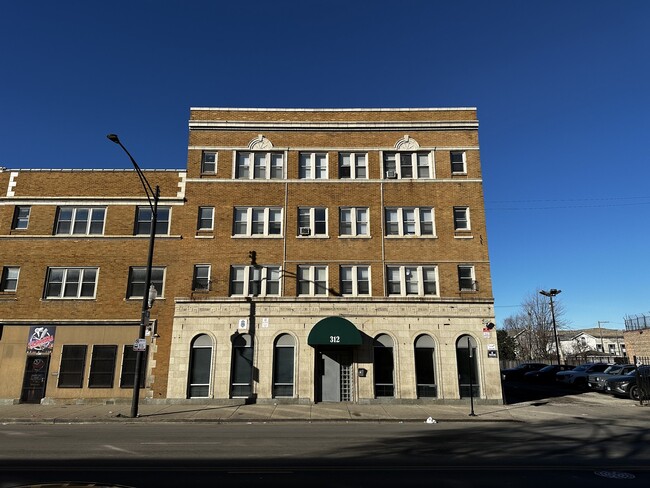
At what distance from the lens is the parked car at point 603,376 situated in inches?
1060

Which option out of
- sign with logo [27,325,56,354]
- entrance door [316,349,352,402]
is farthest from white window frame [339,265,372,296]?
sign with logo [27,325,56,354]

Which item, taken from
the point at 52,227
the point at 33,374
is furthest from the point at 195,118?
the point at 33,374

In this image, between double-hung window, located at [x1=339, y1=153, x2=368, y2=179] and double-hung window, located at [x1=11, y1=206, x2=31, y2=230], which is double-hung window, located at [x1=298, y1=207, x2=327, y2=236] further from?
double-hung window, located at [x1=11, y1=206, x2=31, y2=230]

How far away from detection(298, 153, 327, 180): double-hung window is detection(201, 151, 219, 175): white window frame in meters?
4.91

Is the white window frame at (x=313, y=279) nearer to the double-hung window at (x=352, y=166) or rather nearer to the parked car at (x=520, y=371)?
the double-hung window at (x=352, y=166)

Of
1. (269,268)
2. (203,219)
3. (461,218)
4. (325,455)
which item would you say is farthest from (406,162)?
(325,455)

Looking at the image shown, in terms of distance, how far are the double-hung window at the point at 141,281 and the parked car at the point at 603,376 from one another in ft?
88.9

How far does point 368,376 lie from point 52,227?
62.9 feet

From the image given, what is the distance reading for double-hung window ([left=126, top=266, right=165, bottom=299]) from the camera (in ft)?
76.7

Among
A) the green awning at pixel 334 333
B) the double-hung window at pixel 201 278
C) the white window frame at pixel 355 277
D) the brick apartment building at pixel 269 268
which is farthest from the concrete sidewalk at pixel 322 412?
the double-hung window at pixel 201 278

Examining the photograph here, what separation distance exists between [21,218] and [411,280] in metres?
22.2

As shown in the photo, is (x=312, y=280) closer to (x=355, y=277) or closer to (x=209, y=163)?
(x=355, y=277)

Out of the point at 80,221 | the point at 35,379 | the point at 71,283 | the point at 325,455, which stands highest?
the point at 80,221

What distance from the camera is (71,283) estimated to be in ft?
76.5
